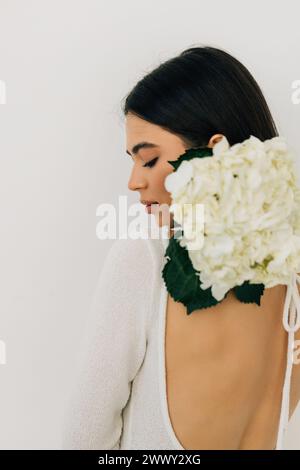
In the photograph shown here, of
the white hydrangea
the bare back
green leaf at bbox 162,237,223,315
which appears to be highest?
the white hydrangea

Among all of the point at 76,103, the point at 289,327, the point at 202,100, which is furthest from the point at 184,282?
the point at 76,103

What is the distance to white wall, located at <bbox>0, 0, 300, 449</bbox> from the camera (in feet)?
5.18

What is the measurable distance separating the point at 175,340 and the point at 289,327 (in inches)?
8.8

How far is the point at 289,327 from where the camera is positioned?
1.03m

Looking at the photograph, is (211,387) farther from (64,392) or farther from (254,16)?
(254,16)

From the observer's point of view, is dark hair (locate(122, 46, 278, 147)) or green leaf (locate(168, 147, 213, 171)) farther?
dark hair (locate(122, 46, 278, 147))

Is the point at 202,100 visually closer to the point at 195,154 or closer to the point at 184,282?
the point at 195,154

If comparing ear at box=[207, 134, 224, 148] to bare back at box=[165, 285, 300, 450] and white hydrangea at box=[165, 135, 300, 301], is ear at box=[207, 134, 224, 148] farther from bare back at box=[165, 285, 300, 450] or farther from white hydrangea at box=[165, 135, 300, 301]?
bare back at box=[165, 285, 300, 450]

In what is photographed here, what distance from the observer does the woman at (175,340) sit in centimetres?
97

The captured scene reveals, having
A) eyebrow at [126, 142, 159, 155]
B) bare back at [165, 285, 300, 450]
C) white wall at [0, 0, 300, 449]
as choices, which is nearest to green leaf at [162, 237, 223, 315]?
bare back at [165, 285, 300, 450]

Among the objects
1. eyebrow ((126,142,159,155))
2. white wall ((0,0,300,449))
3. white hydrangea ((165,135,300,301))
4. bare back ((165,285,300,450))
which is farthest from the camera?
white wall ((0,0,300,449))

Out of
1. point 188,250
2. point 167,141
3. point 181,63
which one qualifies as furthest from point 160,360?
point 181,63

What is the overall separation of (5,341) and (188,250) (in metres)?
1.00

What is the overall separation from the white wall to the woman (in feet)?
1.58
